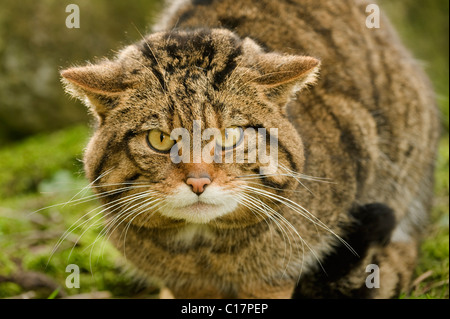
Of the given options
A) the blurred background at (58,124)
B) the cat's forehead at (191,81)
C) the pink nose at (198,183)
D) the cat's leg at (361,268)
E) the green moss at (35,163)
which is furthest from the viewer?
the green moss at (35,163)

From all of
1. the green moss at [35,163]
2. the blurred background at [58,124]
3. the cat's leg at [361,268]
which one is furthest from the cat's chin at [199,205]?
the green moss at [35,163]

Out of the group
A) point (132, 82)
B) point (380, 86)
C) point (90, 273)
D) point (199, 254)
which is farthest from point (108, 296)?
point (380, 86)

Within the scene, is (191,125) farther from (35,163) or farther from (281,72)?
(35,163)

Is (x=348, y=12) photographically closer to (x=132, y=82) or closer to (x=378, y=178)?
(x=378, y=178)

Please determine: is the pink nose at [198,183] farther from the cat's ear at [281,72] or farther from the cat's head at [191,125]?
the cat's ear at [281,72]

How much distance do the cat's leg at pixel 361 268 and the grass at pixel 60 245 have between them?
20cm

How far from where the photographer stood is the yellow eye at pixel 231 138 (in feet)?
7.09

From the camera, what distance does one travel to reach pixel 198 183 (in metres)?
2.02

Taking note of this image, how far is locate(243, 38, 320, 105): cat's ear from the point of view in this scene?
2229mm

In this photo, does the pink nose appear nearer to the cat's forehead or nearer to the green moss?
the cat's forehead

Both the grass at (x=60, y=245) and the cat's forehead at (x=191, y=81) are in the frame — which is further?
the grass at (x=60, y=245)

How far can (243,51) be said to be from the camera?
2346 mm

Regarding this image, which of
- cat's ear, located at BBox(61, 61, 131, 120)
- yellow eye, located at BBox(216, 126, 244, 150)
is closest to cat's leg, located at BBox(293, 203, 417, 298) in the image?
yellow eye, located at BBox(216, 126, 244, 150)

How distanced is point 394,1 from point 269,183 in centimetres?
488
